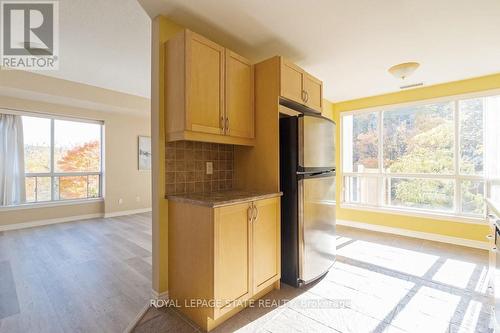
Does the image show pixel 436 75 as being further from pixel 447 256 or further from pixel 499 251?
pixel 499 251

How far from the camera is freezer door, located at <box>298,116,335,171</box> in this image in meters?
2.24

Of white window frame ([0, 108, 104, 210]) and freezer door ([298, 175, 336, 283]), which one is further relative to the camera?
white window frame ([0, 108, 104, 210])

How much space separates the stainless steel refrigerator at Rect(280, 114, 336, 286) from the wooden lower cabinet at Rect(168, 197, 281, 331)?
0.78 feet

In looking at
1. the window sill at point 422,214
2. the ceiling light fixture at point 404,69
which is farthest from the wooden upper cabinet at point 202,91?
the window sill at point 422,214

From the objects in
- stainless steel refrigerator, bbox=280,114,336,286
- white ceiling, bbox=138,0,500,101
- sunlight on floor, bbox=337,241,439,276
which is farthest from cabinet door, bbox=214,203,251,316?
sunlight on floor, bbox=337,241,439,276

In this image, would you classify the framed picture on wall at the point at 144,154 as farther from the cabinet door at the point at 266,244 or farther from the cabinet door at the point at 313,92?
the cabinet door at the point at 266,244

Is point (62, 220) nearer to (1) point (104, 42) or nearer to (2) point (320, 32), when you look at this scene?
(1) point (104, 42)

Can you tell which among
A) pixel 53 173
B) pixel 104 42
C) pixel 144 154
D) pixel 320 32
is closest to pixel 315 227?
pixel 320 32

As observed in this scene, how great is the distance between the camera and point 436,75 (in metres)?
3.32

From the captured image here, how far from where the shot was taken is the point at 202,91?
6.23ft

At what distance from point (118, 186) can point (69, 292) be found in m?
3.63

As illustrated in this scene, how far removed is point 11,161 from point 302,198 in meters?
5.40

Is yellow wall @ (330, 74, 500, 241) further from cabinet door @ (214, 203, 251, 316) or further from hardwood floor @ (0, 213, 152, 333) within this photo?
hardwood floor @ (0, 213, 152, 333)

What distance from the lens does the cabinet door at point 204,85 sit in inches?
71.6
